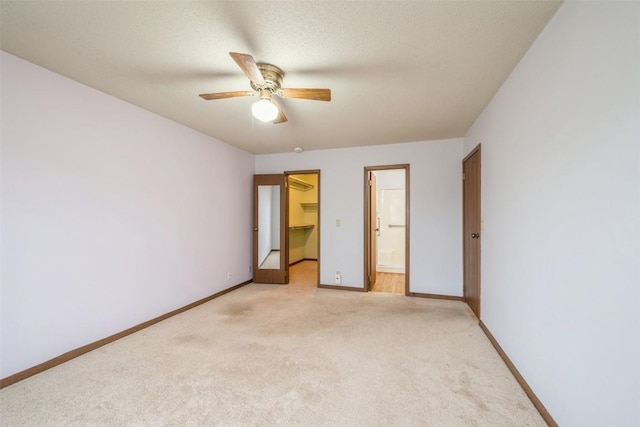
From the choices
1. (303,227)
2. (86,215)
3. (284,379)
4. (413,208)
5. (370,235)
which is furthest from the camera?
(303,227)

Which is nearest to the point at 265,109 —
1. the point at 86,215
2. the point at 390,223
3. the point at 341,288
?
the point at 86,215

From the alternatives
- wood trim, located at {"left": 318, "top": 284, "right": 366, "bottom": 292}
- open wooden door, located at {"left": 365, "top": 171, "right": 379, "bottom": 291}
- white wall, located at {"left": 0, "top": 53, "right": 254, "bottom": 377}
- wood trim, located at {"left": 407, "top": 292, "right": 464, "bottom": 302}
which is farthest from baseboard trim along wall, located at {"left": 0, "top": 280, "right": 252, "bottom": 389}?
wood trim, located at {"left": 407, "top": 292, "right": 464, "bottom": 302}

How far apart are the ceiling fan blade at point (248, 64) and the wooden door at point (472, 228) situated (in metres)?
2.56

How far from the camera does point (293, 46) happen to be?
1837mm

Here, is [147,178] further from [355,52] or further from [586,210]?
[586,210]

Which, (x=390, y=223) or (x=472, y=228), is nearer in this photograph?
(x=472, y=228)

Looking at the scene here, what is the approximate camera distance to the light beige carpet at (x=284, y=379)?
1.63m

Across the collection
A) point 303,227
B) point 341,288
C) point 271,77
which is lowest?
point 341,288

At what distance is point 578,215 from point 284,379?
210cm

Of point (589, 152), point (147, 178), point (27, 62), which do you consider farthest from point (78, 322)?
point (589, 152)

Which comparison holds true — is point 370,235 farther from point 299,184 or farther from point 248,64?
point 248,64

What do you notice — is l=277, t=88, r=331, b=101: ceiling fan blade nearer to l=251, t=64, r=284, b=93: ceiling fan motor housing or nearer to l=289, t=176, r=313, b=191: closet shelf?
l=251, t=64, r=284, b=93: ceiling fan motor housing

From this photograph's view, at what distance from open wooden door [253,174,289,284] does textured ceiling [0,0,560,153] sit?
2.06 meters

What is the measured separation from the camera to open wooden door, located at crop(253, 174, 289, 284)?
4820 millimetres
